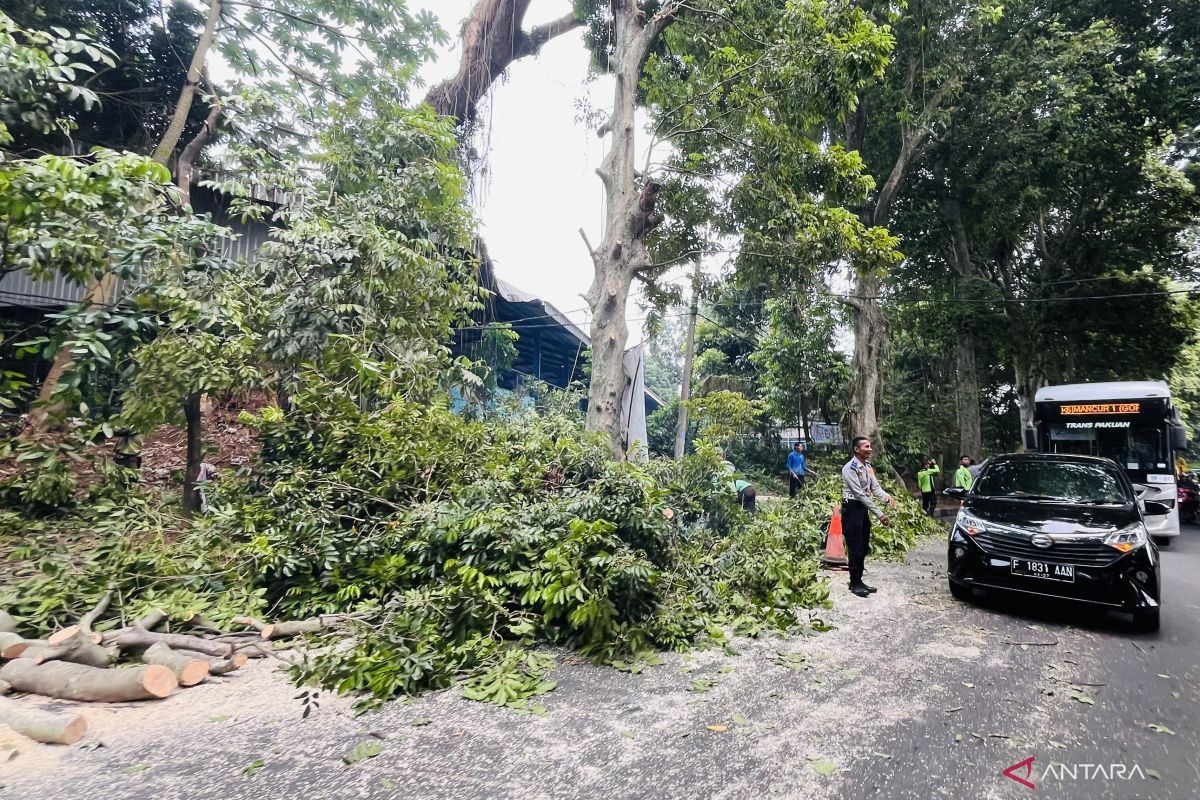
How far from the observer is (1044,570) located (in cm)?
545

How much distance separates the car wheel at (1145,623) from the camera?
5.42 m

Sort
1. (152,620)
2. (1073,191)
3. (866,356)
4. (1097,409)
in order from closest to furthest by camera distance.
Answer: (152,620)
(1097,409)
(866,356)
(1073,191)

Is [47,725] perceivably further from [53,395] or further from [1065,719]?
[1065,719]

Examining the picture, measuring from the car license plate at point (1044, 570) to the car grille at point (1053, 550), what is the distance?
1.4 inches

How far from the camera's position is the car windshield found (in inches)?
244

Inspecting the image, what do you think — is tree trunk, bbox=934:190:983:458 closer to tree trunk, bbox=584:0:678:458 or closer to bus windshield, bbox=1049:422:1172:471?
bus windshield, bbox=1049:422:1172:471

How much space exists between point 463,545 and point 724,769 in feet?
9.07

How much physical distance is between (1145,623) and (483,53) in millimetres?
12352

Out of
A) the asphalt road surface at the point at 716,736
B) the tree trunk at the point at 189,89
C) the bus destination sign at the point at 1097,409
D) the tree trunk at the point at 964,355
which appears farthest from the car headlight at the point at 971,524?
the tree trunk at the point at 964,355

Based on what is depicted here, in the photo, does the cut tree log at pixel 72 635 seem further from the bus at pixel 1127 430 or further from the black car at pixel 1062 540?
the bus at pixel 1127 430

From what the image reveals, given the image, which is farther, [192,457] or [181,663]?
[192,457]

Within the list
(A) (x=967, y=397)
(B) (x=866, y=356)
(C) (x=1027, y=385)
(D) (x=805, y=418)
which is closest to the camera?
(B) (x=866, y=356)

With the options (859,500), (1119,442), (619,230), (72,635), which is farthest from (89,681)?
(1119,442)

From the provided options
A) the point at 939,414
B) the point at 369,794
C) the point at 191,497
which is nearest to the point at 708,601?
the point at 369,794
